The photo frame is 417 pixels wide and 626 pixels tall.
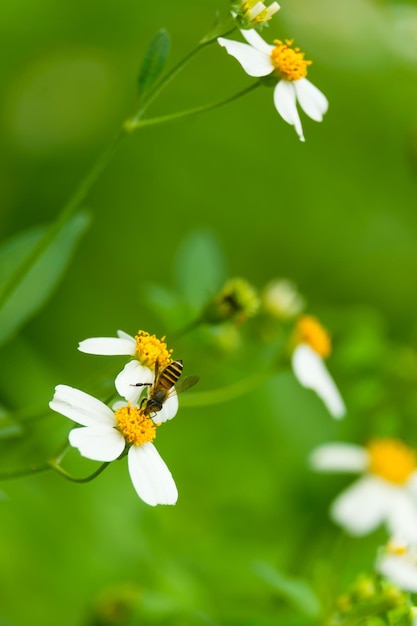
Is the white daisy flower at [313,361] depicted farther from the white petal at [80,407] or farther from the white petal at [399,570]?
the white petal at [80,407]

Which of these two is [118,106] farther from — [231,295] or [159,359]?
[159,359]

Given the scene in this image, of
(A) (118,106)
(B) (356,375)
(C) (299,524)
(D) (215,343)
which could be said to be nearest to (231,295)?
(D) (215,343)

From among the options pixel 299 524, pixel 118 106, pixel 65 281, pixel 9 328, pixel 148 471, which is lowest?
pixel 299 524

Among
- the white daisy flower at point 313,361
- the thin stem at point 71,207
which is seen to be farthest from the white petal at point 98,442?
the white daisy flower at point 313,361

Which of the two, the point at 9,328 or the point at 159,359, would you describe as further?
the point at 9,328

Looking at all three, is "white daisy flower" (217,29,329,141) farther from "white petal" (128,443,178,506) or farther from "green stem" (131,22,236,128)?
"white petal" (128,443,178,506)

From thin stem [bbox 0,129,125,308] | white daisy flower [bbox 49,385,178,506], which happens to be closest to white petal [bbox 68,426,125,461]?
white daisy flower [bbox 49,385,178,506]
